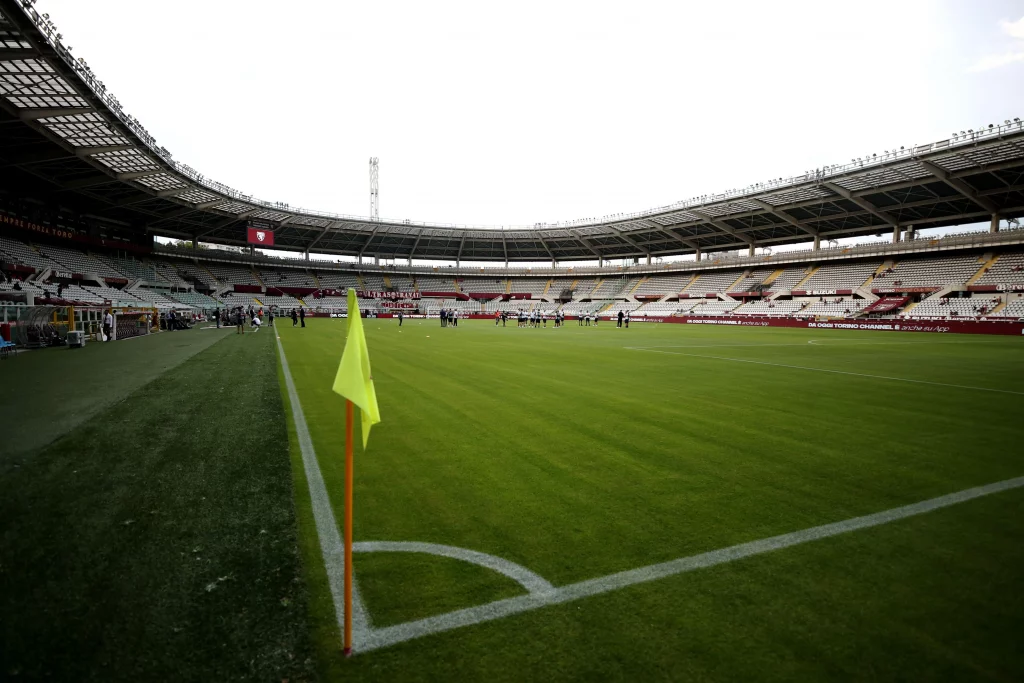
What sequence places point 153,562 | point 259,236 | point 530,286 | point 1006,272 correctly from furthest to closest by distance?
point 530,286 → point 259,236 → point 1006,272 → point 153,562

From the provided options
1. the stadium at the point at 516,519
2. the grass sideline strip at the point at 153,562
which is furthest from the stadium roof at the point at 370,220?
the grass sideline strip at the point at 153,562

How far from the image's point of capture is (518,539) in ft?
→ 10.8

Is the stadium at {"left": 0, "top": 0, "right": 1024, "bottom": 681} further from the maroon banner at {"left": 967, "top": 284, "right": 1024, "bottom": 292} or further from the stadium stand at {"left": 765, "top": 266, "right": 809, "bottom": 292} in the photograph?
the stadium stand at {"left": 765, "top": 266, "right": 809, "bottom": 292}

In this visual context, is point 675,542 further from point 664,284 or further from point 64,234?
point 664,284

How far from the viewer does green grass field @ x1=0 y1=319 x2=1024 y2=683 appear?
84.7 inches

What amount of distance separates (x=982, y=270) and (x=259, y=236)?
82.2 metres

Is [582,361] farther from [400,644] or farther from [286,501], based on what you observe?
[400,644]

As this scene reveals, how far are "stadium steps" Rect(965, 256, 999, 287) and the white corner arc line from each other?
58847 millimetres

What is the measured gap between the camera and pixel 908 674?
2064mm

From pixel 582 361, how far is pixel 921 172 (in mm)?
47304

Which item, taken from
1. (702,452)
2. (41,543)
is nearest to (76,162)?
(41,543)

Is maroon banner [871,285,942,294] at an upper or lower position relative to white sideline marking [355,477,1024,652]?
upper

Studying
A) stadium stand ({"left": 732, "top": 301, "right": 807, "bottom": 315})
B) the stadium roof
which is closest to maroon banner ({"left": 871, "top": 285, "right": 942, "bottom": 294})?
stadium stand ({"left": 732, "top": 301, "right": 807, "bottom": 315})

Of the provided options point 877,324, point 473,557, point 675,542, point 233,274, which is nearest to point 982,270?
point 877,324
